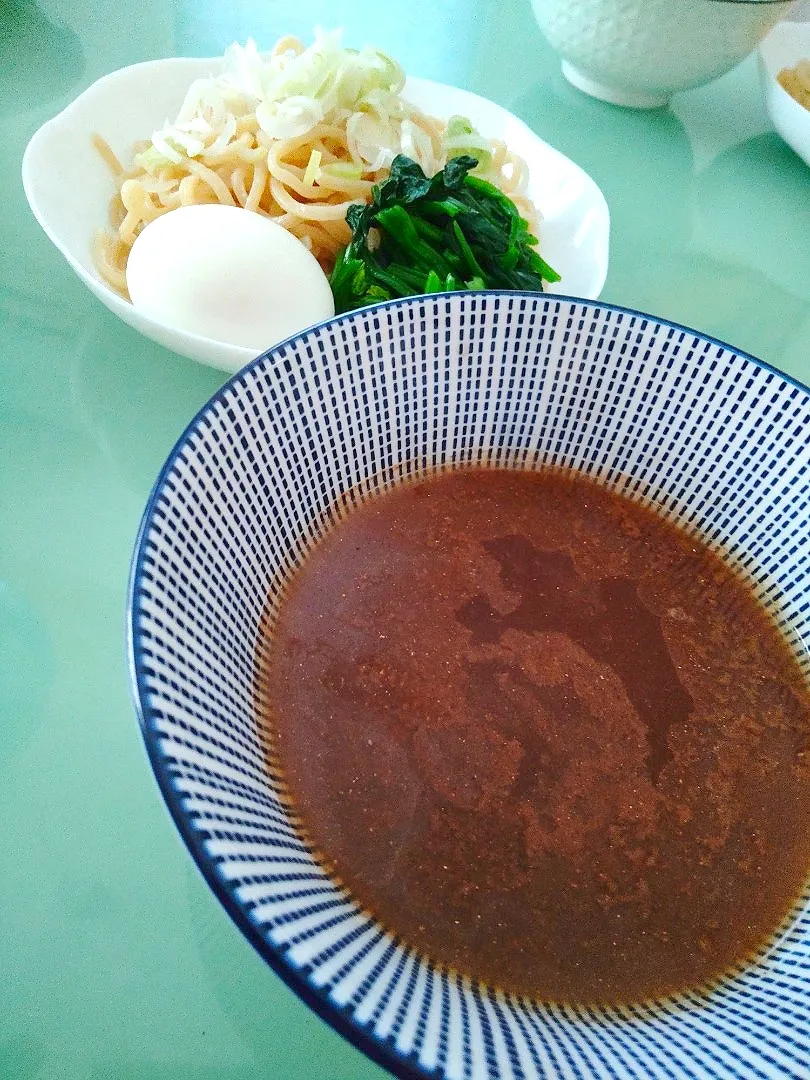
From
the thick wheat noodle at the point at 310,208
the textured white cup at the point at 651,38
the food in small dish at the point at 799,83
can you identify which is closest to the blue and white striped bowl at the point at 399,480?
the thick wheat noodle at the point at 310,208

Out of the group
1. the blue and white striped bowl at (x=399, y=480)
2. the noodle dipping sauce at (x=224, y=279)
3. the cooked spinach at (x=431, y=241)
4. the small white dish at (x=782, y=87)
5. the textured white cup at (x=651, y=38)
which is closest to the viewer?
the blue and white striped bowl at (x=399, y=480)

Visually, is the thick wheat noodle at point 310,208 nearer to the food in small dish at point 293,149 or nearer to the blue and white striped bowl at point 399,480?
the food in small dish at point 293,149

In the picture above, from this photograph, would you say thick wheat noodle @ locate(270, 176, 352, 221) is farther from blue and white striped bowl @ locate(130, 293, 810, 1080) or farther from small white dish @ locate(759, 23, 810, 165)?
small white dish @ locate(759, 23, 810, 165)

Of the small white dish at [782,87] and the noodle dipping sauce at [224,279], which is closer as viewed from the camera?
the noodle dipping sauce at [224,279]

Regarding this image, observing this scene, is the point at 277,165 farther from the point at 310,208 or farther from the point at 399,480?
the point at 399,480

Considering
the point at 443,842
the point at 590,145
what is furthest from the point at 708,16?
the point at 443,842

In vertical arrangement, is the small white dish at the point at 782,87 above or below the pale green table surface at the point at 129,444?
above

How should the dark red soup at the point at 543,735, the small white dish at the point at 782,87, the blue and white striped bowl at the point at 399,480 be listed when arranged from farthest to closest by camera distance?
the small white dish at the point at 782,87 < the dark red soup at the point at 543,735 < the blue and white striped bowl at the point at 399,480

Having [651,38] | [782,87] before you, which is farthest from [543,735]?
[782,87]
